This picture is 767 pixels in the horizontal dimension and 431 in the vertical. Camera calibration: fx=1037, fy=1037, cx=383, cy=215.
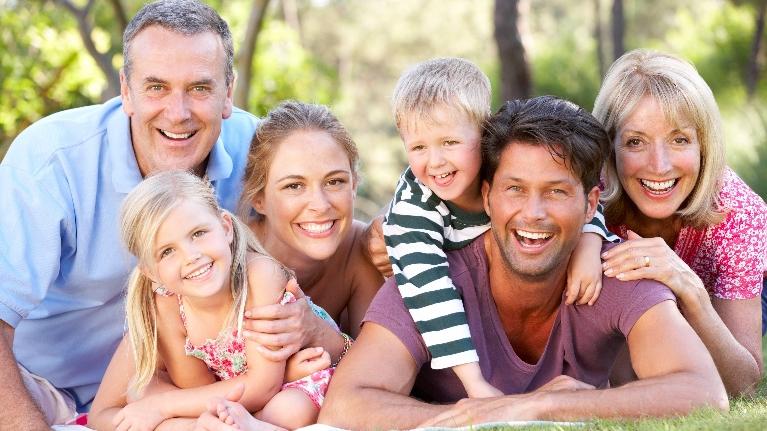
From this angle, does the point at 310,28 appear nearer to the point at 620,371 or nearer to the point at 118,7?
the point at 118,7

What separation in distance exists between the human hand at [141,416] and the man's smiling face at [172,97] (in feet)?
3.75

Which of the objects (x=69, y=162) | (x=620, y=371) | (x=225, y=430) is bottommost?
(x=620, y=371)

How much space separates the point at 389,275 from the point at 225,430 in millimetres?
1350

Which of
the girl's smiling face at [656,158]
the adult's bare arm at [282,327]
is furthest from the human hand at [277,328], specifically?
the girl's smiling face at [656,158]

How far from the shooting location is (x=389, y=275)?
16.2ft

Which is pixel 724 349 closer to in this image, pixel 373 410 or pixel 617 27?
pixel 373 410

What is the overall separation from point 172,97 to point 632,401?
7.89 ft

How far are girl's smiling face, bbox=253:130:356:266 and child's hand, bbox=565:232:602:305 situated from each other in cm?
109

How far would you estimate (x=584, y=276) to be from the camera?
4.25m

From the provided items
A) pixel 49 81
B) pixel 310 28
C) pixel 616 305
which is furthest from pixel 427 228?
pixel 310 28

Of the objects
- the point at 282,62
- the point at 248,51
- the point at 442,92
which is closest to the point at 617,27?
the point at 282,62

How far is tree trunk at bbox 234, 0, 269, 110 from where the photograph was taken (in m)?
10.6

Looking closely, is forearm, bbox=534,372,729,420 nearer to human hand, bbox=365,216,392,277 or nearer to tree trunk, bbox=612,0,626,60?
human hand, bbox=365,216,392,277

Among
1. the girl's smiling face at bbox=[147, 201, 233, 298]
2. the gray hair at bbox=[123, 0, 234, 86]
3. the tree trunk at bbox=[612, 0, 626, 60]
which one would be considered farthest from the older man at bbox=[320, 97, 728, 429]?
the tree trunk at bbox=[612, 0, 626, 60]
